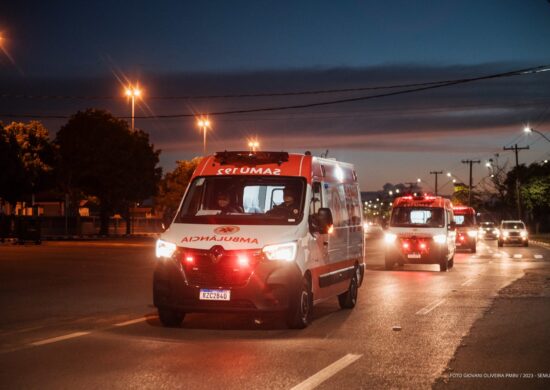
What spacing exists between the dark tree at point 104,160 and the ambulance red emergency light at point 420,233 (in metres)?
45.7

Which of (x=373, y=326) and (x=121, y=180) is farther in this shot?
(x=121, y=180)

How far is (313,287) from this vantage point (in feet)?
44.1

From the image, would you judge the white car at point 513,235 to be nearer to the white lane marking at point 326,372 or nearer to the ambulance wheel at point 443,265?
the ambulance wheel at point 443,265

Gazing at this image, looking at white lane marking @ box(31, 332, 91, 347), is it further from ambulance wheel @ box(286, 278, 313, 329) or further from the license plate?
ambulance wheel @ box(286, 278, 313, 329)

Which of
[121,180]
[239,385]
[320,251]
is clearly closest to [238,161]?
[320,251]

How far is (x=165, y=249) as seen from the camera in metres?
12.8

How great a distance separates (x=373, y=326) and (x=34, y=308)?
6188mm

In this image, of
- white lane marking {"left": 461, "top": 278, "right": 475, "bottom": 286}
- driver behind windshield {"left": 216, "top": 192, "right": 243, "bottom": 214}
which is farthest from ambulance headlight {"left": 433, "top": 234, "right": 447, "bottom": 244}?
driver behind windshield {"left": 216, "top": 192, "right": 243, "bottom": 214}

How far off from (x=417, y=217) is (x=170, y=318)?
58.0 ft

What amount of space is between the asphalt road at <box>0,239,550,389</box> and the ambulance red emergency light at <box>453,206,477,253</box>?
2274 cm

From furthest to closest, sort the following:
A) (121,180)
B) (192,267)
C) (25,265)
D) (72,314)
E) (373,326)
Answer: (121,180) < (25,265) < (72,314) < (373,326) < (192,267)

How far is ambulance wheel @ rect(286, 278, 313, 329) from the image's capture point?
492 inches

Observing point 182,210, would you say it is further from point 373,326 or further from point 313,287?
point 373,326

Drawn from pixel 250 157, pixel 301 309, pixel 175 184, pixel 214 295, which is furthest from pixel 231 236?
pixel 175 184
